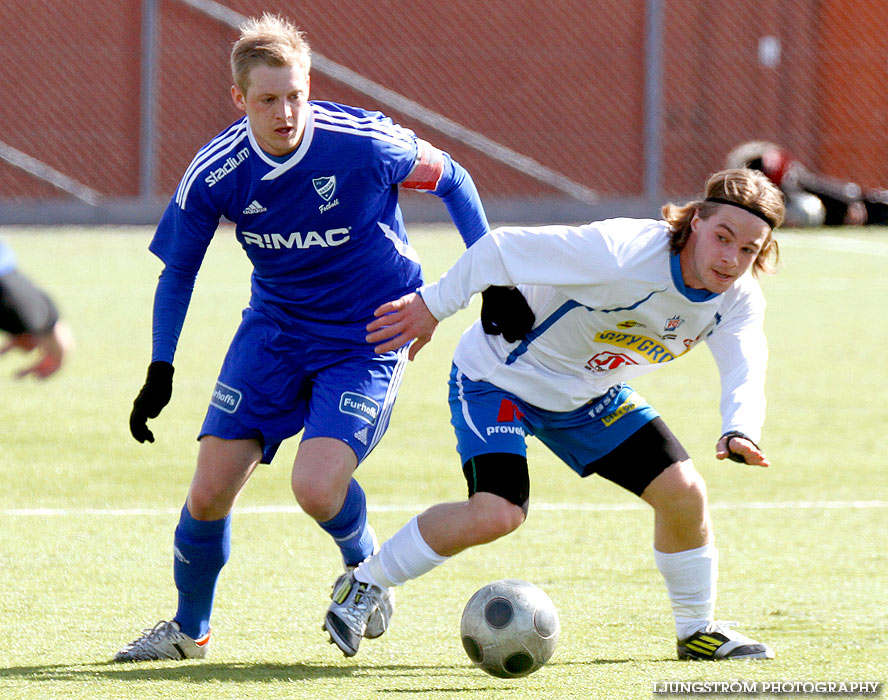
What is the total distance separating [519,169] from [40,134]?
604 centimetres

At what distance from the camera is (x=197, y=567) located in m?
4.07

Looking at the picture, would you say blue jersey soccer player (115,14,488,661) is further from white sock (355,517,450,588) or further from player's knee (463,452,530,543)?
player's knee (463,452,530,543)

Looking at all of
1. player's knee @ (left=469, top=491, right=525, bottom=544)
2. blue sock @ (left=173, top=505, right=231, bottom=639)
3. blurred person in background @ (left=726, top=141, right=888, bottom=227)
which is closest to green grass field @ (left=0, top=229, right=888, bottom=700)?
blue sock @ (left=173, top=505, right=231, bottom=639)

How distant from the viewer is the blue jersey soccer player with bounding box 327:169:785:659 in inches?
152

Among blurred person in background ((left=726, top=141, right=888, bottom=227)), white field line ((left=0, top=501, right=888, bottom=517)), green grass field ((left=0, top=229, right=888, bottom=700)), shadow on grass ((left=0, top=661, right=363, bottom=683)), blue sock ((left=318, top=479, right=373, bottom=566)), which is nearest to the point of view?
shadow on grass ((left=0, top=661, right=363, bottom=683))

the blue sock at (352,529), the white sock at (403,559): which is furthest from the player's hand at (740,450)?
the blue sock at (352,529)

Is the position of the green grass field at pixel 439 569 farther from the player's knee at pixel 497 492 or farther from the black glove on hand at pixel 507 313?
the black glove on hand at pixel 507 313

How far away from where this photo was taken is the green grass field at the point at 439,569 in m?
3.81

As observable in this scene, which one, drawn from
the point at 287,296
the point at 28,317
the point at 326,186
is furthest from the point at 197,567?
the point at 28,317

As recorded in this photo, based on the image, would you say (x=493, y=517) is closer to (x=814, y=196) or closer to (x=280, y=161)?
(x=280, y=161)

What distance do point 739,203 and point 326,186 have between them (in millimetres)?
1199

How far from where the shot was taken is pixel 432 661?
156 inches

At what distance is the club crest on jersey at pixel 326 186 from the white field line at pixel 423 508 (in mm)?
2007

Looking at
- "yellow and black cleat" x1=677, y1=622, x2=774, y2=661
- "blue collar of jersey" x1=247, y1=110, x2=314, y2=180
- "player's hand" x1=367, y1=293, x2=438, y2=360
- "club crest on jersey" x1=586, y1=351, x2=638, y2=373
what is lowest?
"yellow and black cleat" x1=677, y1=622, x2=774, y2=661
